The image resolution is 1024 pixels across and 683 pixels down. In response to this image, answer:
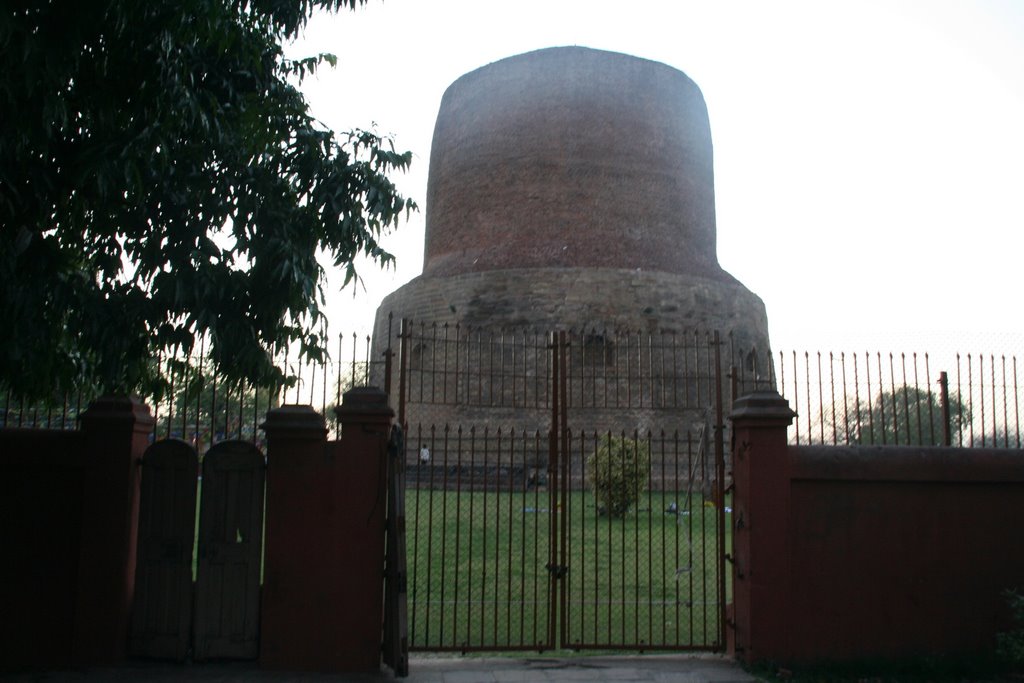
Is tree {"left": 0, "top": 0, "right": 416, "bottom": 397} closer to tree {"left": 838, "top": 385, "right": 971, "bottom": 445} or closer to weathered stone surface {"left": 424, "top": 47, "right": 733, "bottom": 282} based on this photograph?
tree {"left": 838, "top": 385, "right": 971, "bottom": 445}

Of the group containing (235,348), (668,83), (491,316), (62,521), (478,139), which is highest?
(668,83)

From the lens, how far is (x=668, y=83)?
70.5 ft

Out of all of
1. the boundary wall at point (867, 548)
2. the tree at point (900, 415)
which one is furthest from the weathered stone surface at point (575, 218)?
the boundary wall at point (867, 548)

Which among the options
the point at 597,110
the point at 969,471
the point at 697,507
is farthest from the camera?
the point at 597,110

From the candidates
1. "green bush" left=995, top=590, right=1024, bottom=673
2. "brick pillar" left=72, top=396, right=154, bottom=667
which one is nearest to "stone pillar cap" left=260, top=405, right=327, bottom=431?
"brick pillar" left=72, top=396, right=154, bottom=667

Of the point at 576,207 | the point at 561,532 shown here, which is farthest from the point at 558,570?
the point at 576,207

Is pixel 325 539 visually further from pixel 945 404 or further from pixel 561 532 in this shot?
pixel 945 404

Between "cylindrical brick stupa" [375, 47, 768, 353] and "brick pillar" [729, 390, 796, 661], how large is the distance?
12.6 metres

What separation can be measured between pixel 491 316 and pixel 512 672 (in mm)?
13505

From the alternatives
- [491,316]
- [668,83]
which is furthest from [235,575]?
[668,83]

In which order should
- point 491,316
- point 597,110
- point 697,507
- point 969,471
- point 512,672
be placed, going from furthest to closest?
point 597,110 → point 491,316 → point 697,507 → point 969,471 → point 512,672

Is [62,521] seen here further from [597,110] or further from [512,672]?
[597,110]

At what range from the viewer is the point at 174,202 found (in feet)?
18.5

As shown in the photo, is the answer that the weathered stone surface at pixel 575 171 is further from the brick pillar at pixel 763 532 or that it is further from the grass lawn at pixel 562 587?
the brick pillar at pixel 763 532
